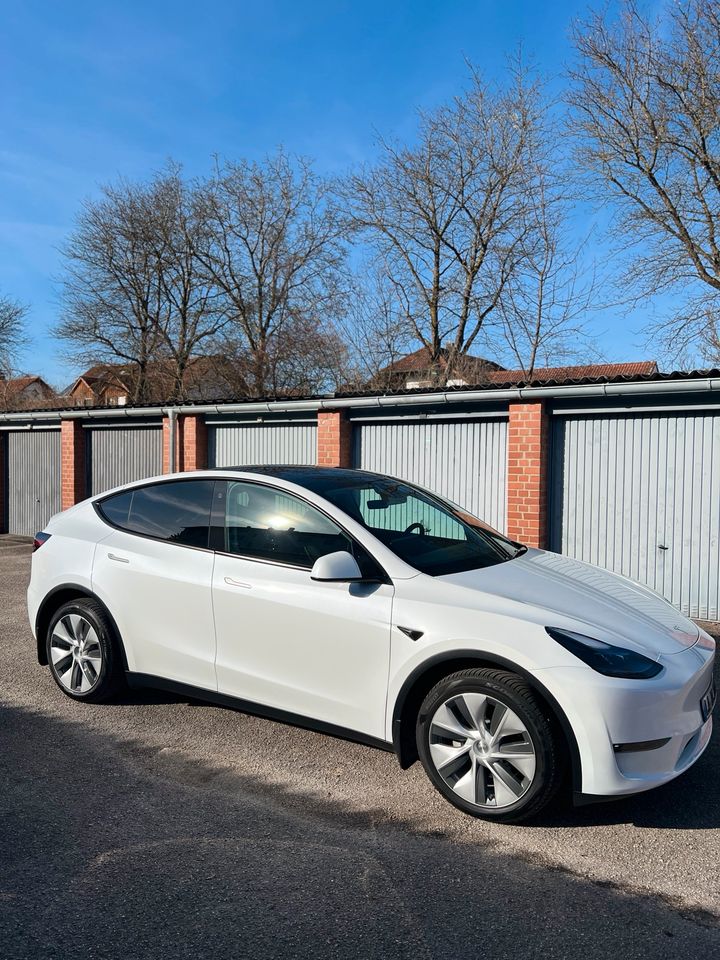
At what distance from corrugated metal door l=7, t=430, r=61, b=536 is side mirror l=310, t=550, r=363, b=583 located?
38.1 ft

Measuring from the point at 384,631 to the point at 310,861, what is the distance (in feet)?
3.40

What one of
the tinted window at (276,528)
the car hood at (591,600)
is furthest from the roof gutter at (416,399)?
the tinted window at (276,528)

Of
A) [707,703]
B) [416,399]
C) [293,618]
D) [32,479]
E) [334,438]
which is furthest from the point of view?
[32,479]

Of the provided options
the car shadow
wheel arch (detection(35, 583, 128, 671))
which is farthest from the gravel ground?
wheel arch (detection(35, 583, 128, 671))

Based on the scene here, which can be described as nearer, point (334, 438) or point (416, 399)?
point (416, 399)

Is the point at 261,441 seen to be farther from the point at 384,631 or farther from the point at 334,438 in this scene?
the point at 384,631

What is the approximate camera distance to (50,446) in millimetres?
13875

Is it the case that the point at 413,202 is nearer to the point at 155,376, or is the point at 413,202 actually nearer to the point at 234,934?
the point at 155,376

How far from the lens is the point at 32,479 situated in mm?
14234

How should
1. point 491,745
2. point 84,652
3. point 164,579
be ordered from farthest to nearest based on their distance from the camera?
1. point 84,652
2. point 164,579
3. point 491,745

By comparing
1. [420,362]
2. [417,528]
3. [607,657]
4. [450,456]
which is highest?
[420,362]

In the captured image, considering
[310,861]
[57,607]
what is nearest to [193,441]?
[57,607]

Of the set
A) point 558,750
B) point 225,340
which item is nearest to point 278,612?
point 558,750

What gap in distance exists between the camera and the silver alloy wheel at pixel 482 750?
3117 mm
